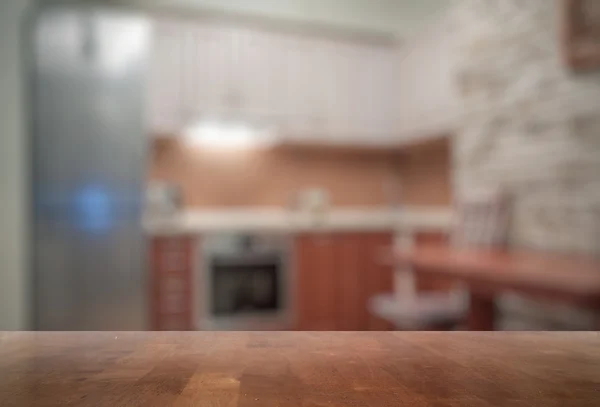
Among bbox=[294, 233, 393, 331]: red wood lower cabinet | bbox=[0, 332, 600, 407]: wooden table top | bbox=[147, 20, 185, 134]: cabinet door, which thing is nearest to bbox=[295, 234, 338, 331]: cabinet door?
bbox=[294, 233, 393, 331]: red wood lower cabinet

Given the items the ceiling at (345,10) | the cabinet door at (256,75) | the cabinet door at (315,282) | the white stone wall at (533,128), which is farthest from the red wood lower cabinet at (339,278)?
the ceiling at (345,10)

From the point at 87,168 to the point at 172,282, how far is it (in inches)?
34.7

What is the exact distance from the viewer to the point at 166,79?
2926 millimetres

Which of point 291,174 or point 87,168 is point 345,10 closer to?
point 291,174

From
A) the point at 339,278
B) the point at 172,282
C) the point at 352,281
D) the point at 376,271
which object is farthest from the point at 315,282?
the point at 172,282

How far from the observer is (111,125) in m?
2.24

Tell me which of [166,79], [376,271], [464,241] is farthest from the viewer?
[376,271]

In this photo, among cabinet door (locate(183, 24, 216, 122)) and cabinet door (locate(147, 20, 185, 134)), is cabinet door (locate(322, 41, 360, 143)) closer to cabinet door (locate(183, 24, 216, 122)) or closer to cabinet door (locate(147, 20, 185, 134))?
cabinet door (locate(183, 24, 216, 122))

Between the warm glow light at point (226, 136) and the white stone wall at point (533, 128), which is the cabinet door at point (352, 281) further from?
the white stone wall at point (533, 128)

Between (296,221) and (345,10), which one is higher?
(345,10)

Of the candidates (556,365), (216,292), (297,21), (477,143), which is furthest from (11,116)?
(556,365)

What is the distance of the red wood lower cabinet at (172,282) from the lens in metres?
2.59

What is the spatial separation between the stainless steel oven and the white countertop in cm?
10

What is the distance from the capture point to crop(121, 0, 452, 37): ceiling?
3.02 metres
